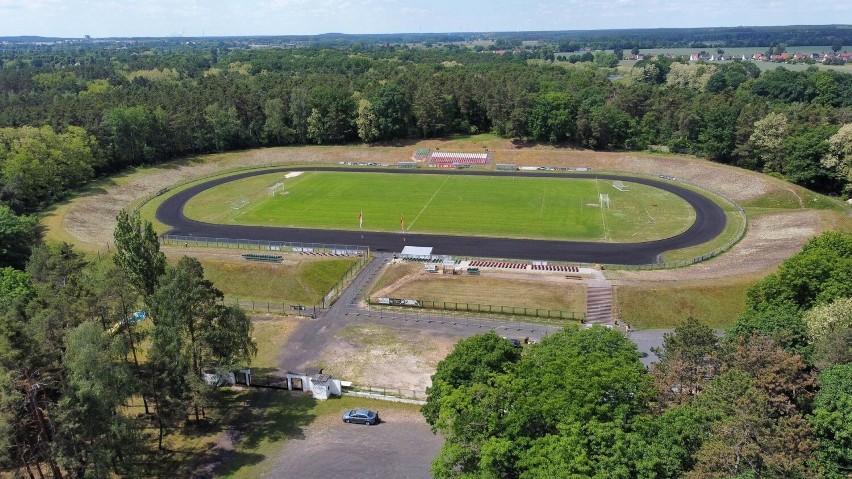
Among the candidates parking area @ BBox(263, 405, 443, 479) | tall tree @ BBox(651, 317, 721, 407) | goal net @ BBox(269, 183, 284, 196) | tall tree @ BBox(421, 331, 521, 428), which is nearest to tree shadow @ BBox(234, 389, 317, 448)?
parking area @ BBox(263, 405, 443, 479)

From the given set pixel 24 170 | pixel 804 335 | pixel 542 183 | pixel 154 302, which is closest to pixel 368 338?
pixel 154 302

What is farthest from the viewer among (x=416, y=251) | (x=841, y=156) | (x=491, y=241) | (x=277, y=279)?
(x=841, y=156)

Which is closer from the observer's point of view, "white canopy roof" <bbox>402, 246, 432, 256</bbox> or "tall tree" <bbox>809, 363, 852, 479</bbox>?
"tall tree" <bbox>809, 363, 852, 479</bbox>

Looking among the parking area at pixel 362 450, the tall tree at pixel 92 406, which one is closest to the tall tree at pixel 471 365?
the parking area at pixel 362 450

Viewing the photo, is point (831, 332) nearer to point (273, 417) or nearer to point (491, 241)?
point (273, 417)

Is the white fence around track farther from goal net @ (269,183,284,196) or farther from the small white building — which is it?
the small white building

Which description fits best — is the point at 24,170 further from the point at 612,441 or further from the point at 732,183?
the point at 732,183

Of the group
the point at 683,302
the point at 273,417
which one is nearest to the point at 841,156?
the point at 683,302
